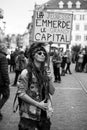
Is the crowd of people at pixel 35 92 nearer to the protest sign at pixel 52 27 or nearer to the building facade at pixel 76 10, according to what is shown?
the protest sign at pixel 52 27

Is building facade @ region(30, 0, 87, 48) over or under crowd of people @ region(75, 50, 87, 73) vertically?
under

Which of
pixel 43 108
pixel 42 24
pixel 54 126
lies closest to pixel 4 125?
pixel 54 126

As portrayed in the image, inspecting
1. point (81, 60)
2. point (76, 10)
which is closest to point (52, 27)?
point (81, 60)

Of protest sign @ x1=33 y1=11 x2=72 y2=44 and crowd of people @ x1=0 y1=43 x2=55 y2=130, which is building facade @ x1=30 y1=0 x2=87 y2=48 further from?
crowd of people @ x1=0 y1=43 x2=55 y2=130

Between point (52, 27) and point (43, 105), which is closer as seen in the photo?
point (43, 105)

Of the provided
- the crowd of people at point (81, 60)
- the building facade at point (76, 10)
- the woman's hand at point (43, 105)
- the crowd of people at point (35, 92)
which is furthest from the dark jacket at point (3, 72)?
the building facade at point (76, 10)

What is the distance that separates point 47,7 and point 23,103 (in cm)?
8035

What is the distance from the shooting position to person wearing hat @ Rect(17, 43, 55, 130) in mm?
3979

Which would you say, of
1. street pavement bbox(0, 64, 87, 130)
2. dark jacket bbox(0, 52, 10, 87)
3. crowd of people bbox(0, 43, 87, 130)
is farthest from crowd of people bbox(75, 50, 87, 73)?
crowd of people bbox(0, 43, 87, 130)

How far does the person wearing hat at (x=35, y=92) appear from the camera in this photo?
13.1 feet

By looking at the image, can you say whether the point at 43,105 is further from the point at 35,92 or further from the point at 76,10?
the point at 76,10

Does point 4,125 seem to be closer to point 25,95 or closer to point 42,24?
point 42,24

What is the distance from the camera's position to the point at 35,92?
13.3 ft

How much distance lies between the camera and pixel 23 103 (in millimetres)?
4066
